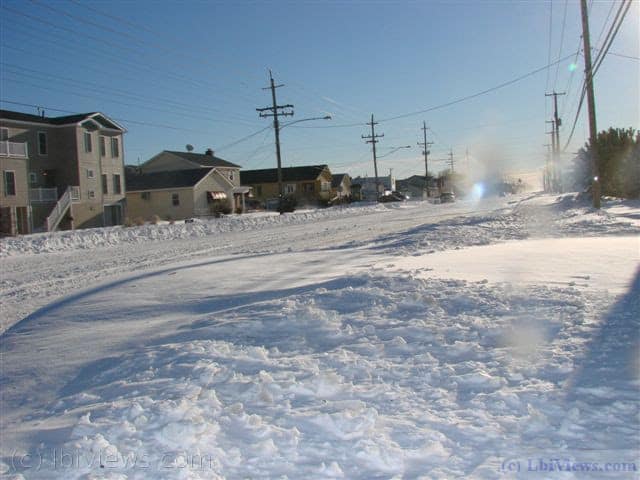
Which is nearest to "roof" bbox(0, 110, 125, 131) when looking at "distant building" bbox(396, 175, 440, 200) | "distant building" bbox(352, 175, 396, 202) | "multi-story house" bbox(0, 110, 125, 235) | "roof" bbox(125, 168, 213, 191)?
"multi-story house" bbox(0, 110, 125, 235)

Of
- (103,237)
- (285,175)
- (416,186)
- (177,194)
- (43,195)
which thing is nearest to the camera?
(103,237)

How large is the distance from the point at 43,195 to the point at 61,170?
324 centimetres

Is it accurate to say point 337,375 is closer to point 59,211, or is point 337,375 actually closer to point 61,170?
point 59,211

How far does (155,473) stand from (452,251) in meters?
9.55

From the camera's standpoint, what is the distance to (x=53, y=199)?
1505 inches

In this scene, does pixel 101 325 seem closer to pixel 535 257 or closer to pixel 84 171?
pixel 535 257

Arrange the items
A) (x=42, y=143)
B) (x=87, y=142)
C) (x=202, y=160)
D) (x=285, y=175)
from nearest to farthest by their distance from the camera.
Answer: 1. (x=42, y=143)
2. (x=87, y=142)
3. (x=202, y=160)
4. (x=285, y=175)

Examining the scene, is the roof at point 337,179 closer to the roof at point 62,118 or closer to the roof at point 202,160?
the roof at point 202,160

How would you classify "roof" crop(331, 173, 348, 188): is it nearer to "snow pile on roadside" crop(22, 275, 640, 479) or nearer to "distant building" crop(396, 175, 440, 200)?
"distant building" crop(396, 175, 440, 200)

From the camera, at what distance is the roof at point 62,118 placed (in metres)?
37.0

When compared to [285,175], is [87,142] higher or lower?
lower

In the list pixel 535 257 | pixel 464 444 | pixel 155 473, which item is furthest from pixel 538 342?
pixel 535 257

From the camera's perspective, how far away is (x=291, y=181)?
83.9 meters

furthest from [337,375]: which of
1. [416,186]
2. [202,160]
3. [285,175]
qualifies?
[416,186]
